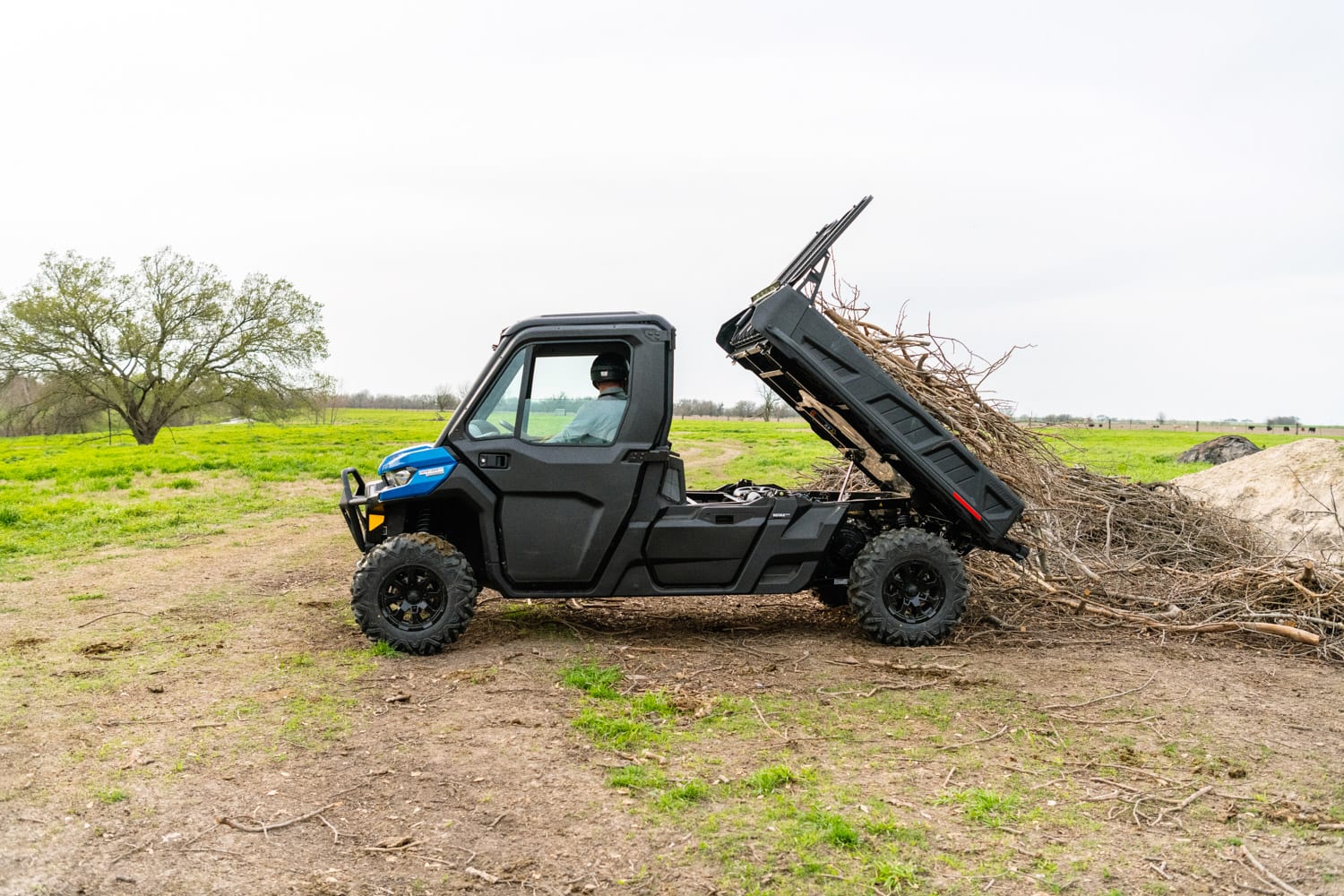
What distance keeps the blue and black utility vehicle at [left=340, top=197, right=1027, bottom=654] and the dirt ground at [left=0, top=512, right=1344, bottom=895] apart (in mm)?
477

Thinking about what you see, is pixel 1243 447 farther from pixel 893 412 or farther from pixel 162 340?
pixel 162 340

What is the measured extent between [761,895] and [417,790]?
6.17ft

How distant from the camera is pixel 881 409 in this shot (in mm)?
7504

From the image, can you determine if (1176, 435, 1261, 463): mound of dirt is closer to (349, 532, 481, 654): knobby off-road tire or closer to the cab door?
the cab door

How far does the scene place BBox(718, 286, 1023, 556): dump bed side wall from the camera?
290 inches

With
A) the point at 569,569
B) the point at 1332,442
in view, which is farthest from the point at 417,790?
the point at 1332,442

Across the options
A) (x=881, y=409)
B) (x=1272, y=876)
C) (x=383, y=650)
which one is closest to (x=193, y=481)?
(x=383, y=650)

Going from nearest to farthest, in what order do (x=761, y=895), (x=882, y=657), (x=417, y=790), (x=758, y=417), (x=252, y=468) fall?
1. (x=761, y=895)
2. (x=417, y=790)
3. (x=882, y=657)
4. (x=252, y=468)
5. (x=758, y=417)

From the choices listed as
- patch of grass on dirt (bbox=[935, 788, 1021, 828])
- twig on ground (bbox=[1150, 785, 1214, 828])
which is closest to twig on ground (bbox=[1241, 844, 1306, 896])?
twig on ground (bbox=[1150, 785, 1214, 828])

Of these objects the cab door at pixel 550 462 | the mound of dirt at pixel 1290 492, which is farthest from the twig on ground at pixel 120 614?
the mound of dirt at pixel 1290 492

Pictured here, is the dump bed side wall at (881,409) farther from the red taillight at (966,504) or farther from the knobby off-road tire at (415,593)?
the knobby off-road tire at (415,593)

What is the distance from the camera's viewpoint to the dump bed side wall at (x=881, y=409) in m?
7.38

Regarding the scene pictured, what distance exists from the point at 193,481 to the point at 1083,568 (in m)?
17.4

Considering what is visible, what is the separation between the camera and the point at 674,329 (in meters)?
7.55
